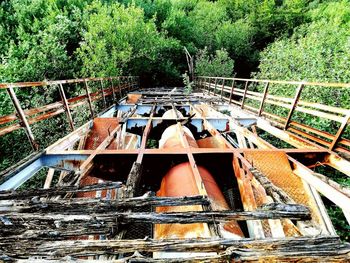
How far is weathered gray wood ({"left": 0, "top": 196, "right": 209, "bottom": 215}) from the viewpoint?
1969 millimetres

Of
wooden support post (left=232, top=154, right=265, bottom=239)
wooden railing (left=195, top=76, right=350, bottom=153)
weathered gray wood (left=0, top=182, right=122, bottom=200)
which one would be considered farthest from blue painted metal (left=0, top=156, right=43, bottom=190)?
wooden railing (left=195, top=76, right=350, bottom=153)

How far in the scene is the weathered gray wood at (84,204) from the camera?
1.97 metres

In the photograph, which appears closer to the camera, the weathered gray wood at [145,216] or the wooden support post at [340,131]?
the weathered gray wood at [145,216]

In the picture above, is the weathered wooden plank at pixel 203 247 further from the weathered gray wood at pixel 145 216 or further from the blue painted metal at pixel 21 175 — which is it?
the blue painted metal at pixel 21 175

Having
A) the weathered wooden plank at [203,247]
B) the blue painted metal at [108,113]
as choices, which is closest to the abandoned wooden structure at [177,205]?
the weathered wooden plank at [203,247]

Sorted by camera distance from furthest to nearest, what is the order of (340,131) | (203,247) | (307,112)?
(307,112) < (340,131) < (203,247)

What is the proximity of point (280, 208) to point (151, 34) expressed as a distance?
50.0ft

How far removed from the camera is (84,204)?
2.00 metres

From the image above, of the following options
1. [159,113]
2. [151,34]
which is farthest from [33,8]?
[159,113]

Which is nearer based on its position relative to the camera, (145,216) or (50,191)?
(145,216)

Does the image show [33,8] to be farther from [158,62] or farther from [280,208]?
[280,208]

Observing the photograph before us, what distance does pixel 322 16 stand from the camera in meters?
21.4

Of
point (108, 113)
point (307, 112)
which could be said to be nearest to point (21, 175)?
point (108, 113)

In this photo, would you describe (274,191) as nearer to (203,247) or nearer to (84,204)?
(203,247)
